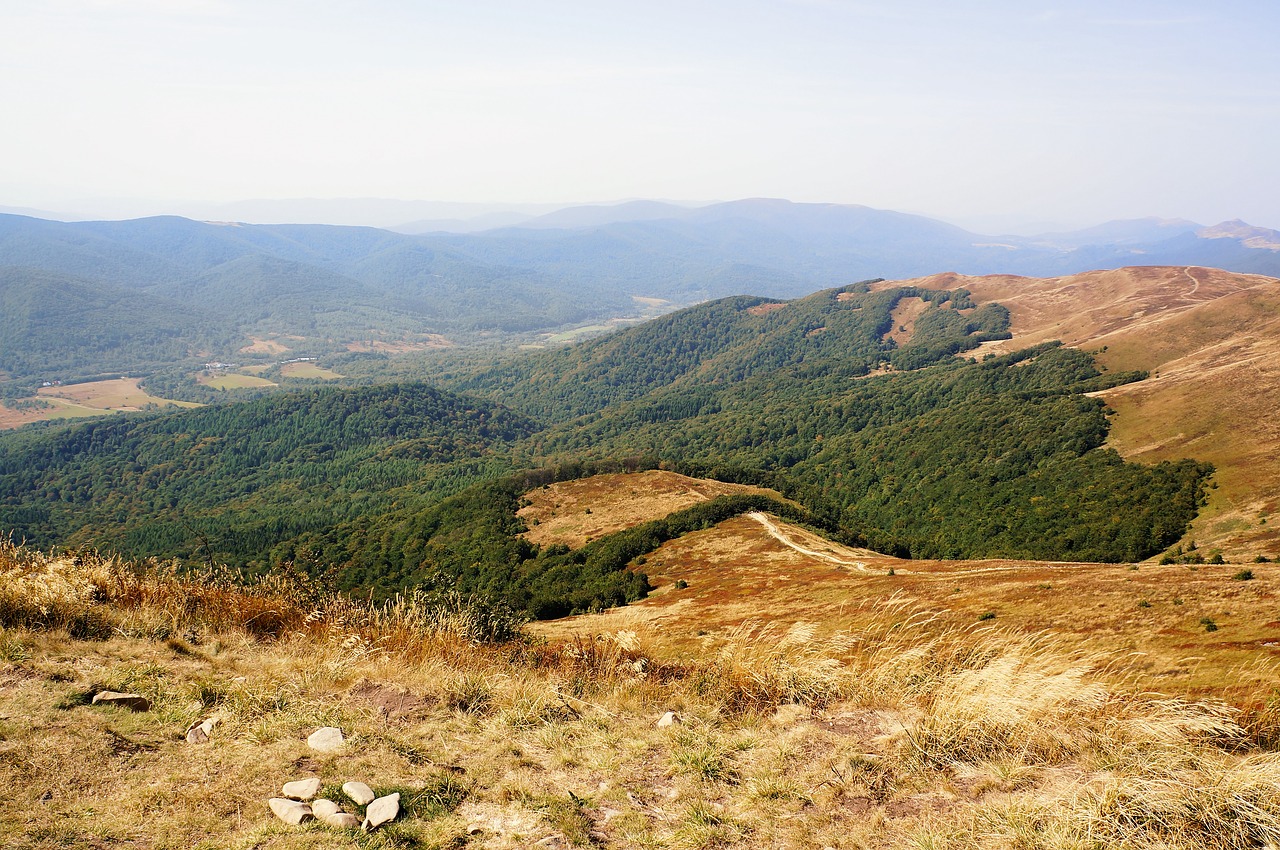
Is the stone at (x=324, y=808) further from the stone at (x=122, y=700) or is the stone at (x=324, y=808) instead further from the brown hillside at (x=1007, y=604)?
the brown hillside at (x=1007, y=604)

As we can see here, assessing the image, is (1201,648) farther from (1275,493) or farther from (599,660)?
(1275,493)

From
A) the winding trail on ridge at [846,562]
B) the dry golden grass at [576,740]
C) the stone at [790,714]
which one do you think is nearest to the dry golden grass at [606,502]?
the winding trail on ridge at [846,562]

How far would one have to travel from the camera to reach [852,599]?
31.8m

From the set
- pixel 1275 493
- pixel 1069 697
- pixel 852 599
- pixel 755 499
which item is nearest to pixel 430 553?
pixel 755 499

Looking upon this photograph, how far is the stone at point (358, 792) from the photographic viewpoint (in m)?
5.81

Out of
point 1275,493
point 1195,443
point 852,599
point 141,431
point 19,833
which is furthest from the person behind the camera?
point 141,431

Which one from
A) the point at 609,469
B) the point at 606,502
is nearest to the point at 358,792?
the point at 606,502

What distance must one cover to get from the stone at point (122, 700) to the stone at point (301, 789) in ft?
8.93

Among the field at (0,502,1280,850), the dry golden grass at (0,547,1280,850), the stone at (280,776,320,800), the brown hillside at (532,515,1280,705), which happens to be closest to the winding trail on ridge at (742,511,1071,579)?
the brown hillside at (532,515,1280,705)

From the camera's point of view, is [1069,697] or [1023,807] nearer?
[1023,807]

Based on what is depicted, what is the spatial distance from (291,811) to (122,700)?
3438mm

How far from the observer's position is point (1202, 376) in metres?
83.9

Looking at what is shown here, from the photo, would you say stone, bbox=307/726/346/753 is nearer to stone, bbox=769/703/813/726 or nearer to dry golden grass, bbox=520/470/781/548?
stone, bbox=769/703/813/726

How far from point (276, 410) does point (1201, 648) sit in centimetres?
22835
